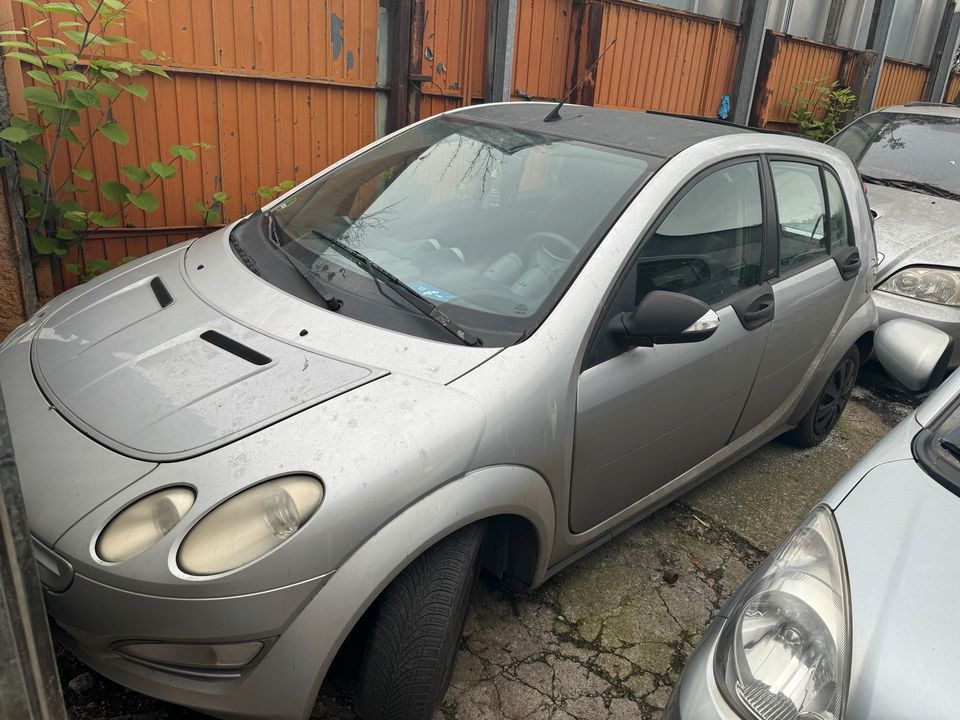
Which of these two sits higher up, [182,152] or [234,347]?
[182,152]

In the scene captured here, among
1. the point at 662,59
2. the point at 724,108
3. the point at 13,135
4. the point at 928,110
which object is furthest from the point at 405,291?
the point at 724,108

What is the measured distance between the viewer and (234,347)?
2.14m

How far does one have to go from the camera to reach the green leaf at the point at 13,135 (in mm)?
3299

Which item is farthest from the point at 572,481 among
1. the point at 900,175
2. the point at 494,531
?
the point at 900,175

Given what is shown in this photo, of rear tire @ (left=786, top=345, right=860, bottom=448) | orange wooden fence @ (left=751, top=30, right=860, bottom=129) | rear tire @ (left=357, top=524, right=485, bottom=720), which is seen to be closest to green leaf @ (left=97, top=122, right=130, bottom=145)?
rear tire @ (left=357, top=524, right=485, bottom=720)

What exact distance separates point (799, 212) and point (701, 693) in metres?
2.32

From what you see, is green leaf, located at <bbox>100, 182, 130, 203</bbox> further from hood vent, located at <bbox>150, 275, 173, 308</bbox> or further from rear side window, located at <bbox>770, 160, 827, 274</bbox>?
rear side window, located at <bbox>770, 160, 827, 274</bbox>

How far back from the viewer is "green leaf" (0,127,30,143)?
3.30 m

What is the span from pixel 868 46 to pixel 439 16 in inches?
284

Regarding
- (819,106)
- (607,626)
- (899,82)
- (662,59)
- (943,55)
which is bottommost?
(607,626)

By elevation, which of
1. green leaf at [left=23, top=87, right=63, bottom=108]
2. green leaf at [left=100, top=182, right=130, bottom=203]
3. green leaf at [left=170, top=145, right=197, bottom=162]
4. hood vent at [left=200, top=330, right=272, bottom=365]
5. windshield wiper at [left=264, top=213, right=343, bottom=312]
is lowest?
green leaf at [left=100, top=182, right=130, bottom=203]

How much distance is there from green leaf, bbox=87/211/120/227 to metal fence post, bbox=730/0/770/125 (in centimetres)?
657

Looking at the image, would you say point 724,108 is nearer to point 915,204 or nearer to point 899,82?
point 915,204

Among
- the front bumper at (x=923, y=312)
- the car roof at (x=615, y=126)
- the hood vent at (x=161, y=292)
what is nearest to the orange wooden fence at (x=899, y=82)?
the front bumper at (x=923, y=312)
